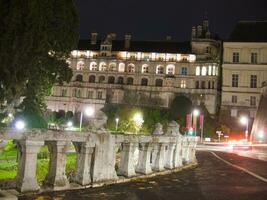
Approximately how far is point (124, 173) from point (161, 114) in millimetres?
75769

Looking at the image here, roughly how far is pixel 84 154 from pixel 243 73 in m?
72.1

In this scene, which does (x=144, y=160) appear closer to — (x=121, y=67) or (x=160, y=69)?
(x=160, y=69)

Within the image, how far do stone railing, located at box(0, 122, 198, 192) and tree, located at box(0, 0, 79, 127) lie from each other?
806 centimetres

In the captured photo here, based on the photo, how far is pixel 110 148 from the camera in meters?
13.4

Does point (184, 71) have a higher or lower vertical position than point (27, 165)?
higher

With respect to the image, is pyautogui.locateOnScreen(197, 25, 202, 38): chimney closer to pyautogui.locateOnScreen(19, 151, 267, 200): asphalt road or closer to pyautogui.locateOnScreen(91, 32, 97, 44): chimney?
pyautogui.locateOnScreen(91, 32, 97, 44): chimney

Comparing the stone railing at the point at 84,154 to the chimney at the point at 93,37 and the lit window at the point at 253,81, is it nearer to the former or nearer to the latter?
the lit window at the point at 253,81

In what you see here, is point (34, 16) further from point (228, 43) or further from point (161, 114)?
point (161, 114)

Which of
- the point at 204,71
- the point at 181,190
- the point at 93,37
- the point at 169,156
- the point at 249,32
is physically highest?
the point at 93,37

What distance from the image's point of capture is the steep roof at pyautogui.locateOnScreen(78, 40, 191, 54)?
10606 cm

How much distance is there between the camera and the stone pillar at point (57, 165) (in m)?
11.7

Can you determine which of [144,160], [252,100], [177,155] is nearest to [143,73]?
[252,100]

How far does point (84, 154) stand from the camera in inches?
496

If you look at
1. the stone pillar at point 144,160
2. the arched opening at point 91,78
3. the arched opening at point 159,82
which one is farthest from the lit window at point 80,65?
the stone pillar at point 144,160
